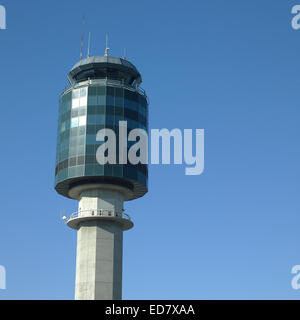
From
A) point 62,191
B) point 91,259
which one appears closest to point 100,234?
point 91,259

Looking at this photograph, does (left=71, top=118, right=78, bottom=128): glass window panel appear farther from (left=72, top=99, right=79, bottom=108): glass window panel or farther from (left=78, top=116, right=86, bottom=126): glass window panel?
(left=72, top=99, right=79, bottom=108): glass window panel

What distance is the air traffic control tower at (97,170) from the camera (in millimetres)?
104875

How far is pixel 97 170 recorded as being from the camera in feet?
351

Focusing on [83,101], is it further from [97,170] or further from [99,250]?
[99,250]

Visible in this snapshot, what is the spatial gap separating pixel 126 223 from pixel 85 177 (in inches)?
418

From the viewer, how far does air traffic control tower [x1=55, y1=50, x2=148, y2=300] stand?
10488cm

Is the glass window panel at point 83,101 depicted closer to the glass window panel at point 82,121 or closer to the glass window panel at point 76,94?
the glass window panel at point 76,94

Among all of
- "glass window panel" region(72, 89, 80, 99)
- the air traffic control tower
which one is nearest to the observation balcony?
the air traffic control tower

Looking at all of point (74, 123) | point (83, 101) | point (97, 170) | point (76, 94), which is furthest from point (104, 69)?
point (97, 170)
